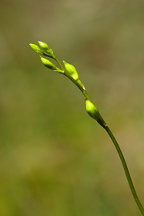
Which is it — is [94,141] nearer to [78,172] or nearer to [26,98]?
[78,172]

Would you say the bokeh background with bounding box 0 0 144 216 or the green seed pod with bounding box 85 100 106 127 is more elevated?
the bokeh background with bounding box 0 0 144 216

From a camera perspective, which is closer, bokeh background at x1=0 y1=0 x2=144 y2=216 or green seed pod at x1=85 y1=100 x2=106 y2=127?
green seed pod at x1=85 y1=100 x2=106 y2=127

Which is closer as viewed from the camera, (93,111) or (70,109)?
(93,111)

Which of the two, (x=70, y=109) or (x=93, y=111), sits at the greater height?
(x=70, y=109)

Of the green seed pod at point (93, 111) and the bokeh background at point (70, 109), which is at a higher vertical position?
the bokeh background at point (70, 109)

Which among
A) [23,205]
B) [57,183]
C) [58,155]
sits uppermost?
[58,155]

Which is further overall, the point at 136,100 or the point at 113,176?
the point at 136,100

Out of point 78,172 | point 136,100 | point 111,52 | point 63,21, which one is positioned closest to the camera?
point 78,172

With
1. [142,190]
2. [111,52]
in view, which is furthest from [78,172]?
[111,52]
